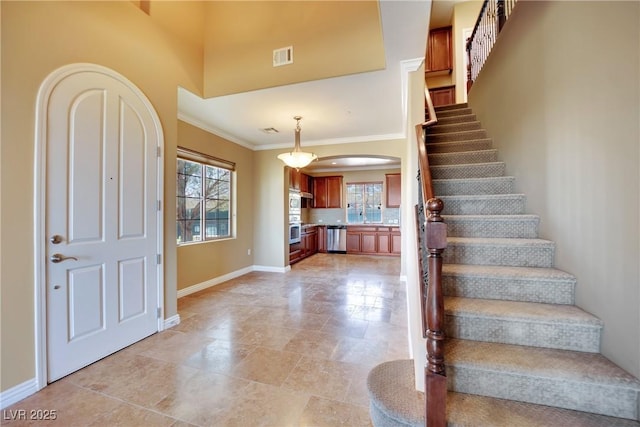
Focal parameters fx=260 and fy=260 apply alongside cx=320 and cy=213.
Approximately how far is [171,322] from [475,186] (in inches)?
142

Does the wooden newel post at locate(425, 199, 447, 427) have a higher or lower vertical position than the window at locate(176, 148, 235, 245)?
lower

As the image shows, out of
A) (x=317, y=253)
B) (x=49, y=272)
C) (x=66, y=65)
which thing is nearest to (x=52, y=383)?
(x=49, y=272)

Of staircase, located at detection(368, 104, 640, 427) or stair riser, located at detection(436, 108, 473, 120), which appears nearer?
staircase, located at detection(368, 104, 640, 427)

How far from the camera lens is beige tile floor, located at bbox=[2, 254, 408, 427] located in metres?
1.67

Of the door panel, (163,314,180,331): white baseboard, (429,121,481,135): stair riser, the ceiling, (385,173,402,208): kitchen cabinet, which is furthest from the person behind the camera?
(385,173,402,208): kitchen cabinet

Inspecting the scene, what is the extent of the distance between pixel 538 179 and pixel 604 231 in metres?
0.85

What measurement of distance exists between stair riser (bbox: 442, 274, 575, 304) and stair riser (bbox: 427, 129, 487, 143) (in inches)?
89.7

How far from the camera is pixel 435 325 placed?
1276mm

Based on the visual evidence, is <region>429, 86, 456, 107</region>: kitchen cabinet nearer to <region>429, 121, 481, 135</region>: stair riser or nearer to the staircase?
<region>429, 121, 481, 135</region>: stair riser

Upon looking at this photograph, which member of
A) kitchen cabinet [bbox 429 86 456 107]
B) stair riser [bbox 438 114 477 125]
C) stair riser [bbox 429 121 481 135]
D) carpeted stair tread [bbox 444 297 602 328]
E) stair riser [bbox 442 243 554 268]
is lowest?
carpeted stair tread [bbox 444 297 602 328]

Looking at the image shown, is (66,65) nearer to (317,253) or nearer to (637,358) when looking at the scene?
(637,358)

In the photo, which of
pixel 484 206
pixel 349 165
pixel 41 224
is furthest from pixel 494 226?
pixel 349 165

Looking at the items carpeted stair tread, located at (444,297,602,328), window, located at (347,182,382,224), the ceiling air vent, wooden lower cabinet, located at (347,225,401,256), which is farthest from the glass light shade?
window, located at (347,182,382,224)

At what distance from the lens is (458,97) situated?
5160 mm
